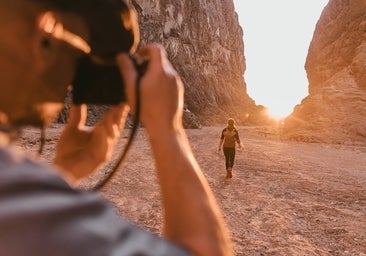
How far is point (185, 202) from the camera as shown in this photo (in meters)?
0.91

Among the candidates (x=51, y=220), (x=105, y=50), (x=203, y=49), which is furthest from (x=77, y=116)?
(x=203, y=49)

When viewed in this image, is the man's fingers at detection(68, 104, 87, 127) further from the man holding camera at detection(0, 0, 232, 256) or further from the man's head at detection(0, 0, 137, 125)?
the man's head at detection(0, 0, 137, 125)

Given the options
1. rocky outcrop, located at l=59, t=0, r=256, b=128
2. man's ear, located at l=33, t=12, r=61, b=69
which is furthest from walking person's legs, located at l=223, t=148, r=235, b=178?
rocky outcrop, located at l=59, t=0, r=256, b=128

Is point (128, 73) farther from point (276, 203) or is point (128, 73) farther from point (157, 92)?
point (276, 203)

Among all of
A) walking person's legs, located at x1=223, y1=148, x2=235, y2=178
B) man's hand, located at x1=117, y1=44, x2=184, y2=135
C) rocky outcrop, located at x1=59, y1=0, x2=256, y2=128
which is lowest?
walking person's legs, located at x1=223, y1=148, x2=235, y2=178

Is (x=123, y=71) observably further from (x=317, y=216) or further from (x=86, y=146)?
(x=317, y=216)

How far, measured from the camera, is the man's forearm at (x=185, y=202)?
85cm

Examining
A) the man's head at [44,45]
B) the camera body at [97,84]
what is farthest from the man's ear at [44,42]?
the camera body at [97,84]

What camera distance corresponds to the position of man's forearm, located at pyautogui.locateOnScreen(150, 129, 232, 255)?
0.85 metres

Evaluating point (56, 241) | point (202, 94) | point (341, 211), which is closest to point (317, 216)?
point (341, 211)

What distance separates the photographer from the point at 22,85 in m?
0.82

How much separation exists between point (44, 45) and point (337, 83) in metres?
38.7

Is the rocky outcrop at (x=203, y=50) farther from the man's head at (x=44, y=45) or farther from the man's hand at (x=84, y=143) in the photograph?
the man's head at (x=44, y=45)

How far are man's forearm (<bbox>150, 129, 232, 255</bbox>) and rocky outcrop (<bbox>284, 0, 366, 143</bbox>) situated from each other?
30180mm
